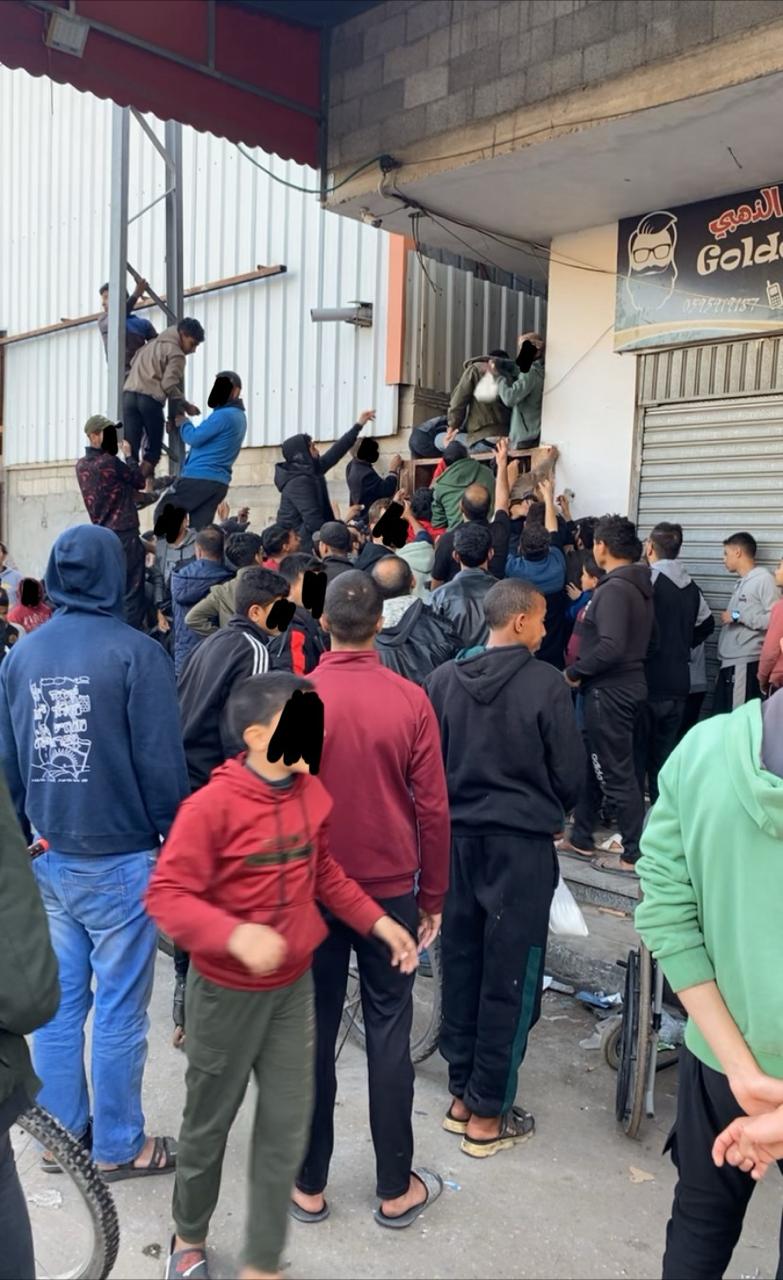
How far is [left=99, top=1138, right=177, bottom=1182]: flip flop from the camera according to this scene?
3.35m

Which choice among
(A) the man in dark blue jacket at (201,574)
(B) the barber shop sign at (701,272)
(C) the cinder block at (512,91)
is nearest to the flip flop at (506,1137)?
(A) the man in dark blue jacket at (201,574)

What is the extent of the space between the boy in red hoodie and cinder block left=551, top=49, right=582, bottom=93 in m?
4.89

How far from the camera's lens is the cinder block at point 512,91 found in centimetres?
632

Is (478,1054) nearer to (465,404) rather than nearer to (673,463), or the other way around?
(673,463)

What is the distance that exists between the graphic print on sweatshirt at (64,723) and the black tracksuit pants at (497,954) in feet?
4.50

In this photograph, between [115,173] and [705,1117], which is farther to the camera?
[115,173]

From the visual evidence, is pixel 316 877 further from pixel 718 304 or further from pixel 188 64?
pixel 188 64

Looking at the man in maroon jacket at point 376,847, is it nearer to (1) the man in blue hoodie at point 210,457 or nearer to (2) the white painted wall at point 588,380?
(2) the white painted wall at point 588,380

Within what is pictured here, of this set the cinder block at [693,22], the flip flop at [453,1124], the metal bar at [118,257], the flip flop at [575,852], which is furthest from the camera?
the metal bar at [118,257]

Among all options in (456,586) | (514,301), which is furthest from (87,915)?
(514,301)

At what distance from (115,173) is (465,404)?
3497mm

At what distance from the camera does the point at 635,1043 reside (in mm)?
3699

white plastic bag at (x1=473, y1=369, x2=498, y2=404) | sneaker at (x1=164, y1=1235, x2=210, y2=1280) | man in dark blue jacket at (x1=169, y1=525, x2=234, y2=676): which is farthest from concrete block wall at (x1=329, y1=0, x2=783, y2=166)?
sneaker at (x1=164, y1=1235, x2=210, y2=1280)

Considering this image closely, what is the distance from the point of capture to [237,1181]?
3.39 meters
